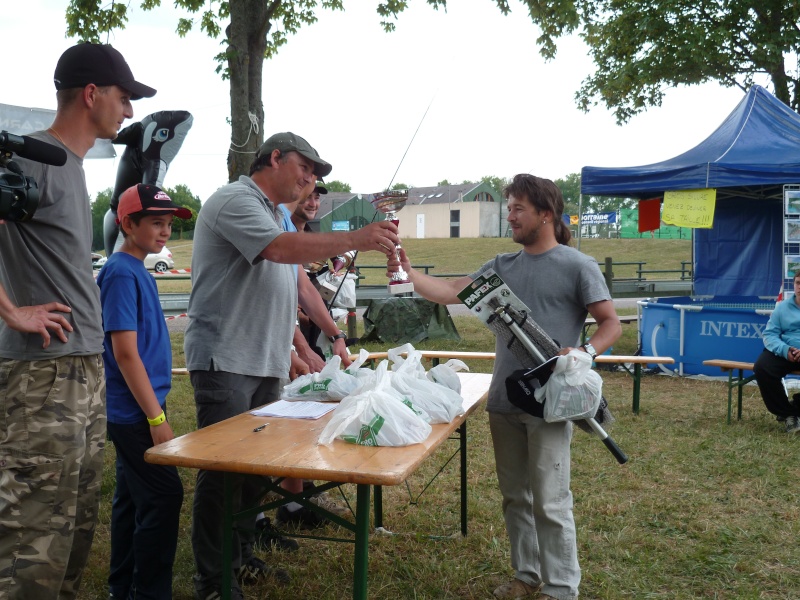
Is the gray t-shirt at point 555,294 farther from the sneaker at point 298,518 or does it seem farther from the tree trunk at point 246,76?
the tree trunk at point 246,76

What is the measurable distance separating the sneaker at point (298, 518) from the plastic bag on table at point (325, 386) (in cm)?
135

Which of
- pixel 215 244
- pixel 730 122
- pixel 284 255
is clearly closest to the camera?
pixel 284 255

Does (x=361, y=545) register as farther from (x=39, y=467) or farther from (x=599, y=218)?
(x=599, y=218)

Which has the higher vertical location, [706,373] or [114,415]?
[114,415]

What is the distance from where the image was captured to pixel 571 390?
2.90 m

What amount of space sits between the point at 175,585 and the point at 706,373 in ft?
24.2

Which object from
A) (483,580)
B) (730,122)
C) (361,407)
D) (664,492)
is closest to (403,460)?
(361,407)

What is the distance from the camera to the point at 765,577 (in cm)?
355

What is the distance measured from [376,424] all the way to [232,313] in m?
0.82

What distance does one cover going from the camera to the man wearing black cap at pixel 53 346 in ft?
7.30

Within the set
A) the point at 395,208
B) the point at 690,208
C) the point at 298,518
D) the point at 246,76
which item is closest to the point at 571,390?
the point at 395,208

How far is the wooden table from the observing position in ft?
7.02

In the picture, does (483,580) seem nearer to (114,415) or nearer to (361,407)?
(361,407)

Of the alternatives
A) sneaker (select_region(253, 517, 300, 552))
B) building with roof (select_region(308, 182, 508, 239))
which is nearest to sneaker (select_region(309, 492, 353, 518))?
sneaker (select_region(253, 517, 300, 552))
